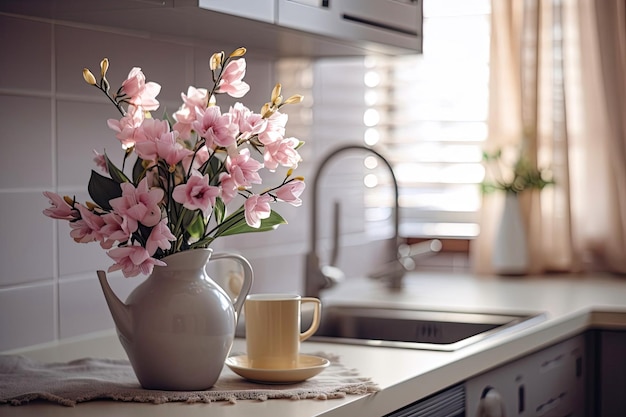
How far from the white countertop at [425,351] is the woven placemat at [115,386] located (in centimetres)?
2

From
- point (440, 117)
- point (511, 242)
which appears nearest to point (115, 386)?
point (511, 242)

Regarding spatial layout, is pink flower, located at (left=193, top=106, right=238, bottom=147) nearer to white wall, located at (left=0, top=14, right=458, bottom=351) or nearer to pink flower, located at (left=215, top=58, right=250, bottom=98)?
pink flower, located at (left=215, top=58, right=250, bottom=98)

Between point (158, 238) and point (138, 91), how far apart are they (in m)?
0.22

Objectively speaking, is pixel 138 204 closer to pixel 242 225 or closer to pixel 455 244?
pixel 242 225

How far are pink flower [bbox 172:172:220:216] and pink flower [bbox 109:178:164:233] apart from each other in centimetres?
3

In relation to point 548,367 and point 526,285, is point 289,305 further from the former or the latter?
point 526,285

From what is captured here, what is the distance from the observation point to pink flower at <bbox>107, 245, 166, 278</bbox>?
4.36ft

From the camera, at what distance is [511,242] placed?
306cm

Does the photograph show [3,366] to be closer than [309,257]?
Yes

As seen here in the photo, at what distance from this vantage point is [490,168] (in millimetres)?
3172

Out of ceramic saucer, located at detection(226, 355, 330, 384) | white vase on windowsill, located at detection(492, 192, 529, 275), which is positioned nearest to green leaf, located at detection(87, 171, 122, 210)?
ceramic saucer, located at detection(226, 355, 330, 384)

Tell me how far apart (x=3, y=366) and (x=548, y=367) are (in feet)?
3.90

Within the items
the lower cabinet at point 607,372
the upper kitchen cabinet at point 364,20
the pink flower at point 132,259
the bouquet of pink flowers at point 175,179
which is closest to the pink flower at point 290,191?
the bouquet of pink flowers at point 175,179

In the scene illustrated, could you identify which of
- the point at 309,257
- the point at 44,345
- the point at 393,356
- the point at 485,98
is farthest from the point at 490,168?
the point at 44,345
